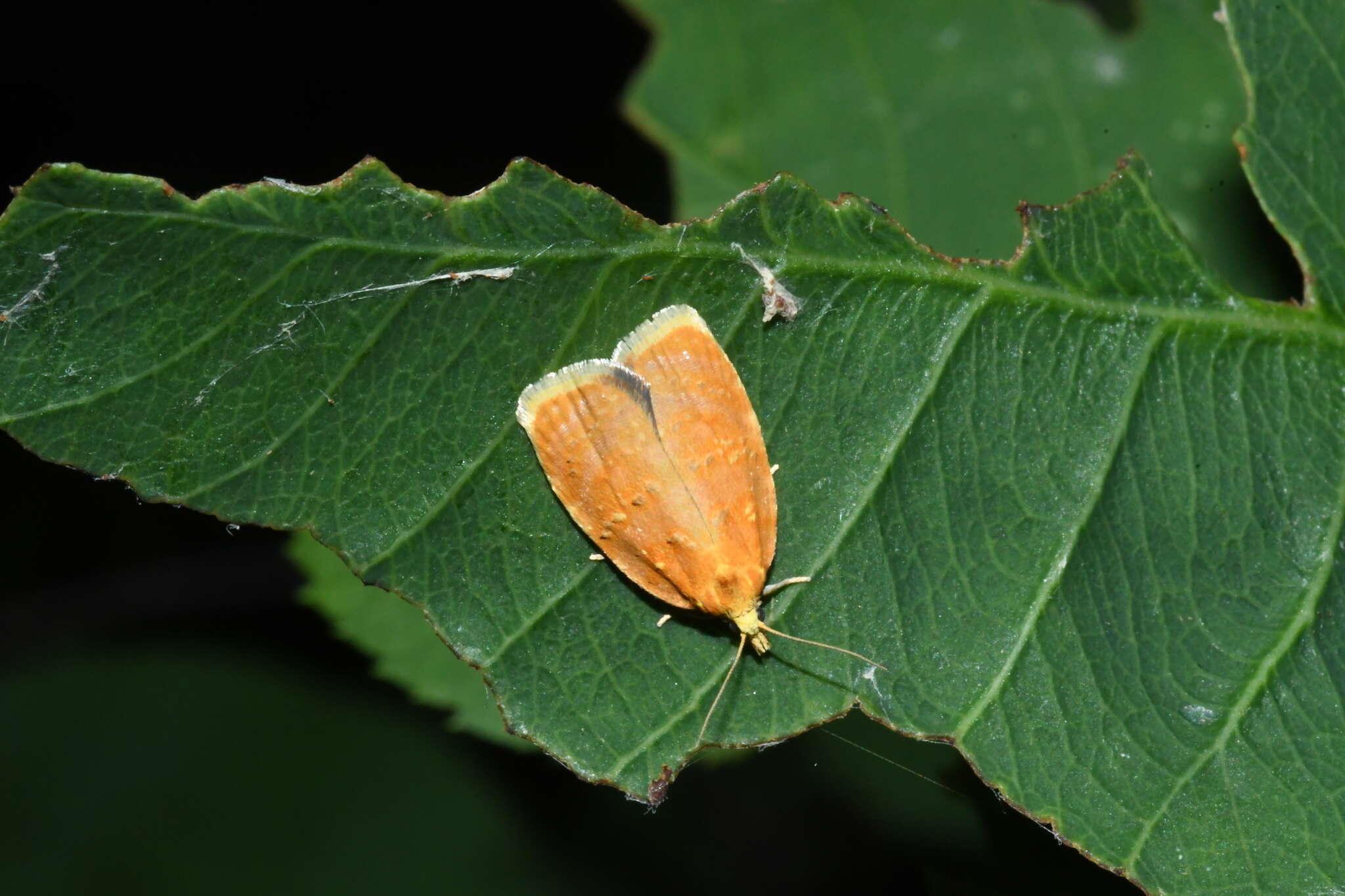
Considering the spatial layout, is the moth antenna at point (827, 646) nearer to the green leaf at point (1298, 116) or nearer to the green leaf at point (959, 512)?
the green leaf at point (959, 512)

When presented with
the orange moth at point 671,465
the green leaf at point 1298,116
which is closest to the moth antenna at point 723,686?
the orange moth at point 671,465

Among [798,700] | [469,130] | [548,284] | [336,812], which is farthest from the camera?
[336,812]

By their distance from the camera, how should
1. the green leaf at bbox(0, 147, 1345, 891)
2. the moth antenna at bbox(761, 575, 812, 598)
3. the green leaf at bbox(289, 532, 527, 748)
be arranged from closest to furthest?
the green leaf at bbox(0, 147, 1345, 891) → the moth antenna at bbox(761, 575, 812, 598) → the green leaf at bbox(289, 532, 527, 748)

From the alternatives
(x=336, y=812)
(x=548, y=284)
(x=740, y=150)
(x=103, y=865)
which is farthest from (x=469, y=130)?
(x=103, y=865)

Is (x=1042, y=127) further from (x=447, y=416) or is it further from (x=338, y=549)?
(x=338, y=549)

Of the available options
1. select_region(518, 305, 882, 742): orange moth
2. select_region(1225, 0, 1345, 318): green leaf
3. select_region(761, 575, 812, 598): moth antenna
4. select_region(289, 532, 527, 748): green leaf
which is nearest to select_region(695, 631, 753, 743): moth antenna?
select_region(518, 305, 882, 742): orange moth

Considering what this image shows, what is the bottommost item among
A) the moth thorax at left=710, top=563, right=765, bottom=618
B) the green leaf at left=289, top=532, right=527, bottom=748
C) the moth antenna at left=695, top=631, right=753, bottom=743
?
the green leaf at left=289, top=532, right=527, bottom=748

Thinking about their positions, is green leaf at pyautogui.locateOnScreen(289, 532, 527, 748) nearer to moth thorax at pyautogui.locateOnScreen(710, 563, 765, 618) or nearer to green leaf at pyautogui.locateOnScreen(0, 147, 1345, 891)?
green leaf at pyautogui.locateOnScreen(0, 147, 1345, 891)

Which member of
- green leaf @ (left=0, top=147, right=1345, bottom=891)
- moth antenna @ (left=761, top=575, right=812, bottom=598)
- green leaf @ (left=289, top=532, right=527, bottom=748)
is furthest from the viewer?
green leaf @ (left=289, top=532, right=527, bottom=748)
